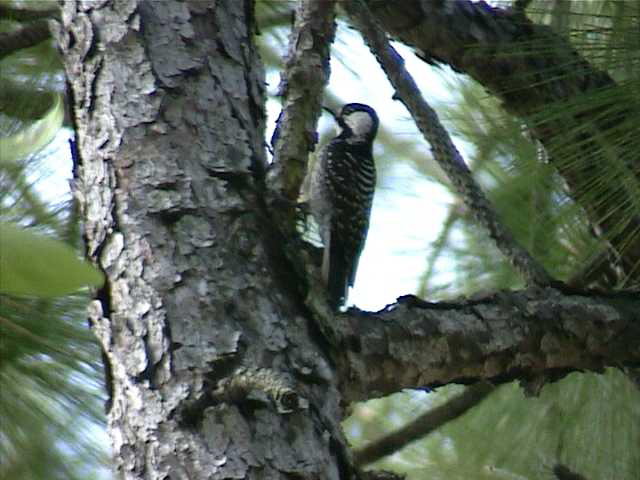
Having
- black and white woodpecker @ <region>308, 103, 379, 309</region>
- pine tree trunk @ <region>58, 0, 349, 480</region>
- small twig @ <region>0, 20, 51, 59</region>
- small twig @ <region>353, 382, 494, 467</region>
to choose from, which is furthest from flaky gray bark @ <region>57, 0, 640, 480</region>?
black and white woodpecker @ <region>308, 103, 379, 309</region>

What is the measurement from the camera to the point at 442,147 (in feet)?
4.95

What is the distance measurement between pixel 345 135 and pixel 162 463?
5.60 feet

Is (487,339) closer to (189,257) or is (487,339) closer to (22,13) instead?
(189,257)

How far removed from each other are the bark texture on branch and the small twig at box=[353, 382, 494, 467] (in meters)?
0.31

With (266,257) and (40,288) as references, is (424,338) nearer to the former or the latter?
(266,257)

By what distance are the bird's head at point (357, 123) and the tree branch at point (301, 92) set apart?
128 centimetres

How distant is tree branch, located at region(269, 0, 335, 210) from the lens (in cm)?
117

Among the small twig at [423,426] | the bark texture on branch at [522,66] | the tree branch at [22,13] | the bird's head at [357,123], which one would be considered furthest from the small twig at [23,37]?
the bird's head at [357,123]

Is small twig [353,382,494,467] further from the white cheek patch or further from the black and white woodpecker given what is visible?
the white cheek patch

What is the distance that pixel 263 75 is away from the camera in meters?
1.26

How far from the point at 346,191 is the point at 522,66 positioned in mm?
615

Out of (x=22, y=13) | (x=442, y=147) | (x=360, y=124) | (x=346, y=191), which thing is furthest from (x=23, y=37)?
(x=360, y=124)

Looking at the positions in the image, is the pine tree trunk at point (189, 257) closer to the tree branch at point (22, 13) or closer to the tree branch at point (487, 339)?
the tree branch at point (487, 339)

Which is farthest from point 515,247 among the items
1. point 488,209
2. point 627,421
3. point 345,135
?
point 345,135
